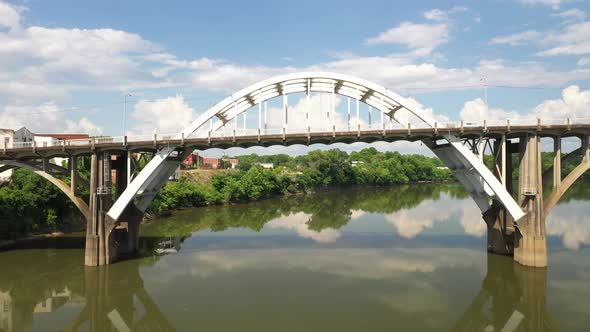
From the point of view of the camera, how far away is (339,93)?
3097 centimetres

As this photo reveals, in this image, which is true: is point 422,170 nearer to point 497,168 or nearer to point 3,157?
point 497,168

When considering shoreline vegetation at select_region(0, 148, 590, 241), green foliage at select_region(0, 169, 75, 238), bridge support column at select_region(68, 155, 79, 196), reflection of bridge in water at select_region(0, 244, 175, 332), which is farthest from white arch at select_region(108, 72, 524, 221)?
green foliage at select_region(0, 169, 75, 238)

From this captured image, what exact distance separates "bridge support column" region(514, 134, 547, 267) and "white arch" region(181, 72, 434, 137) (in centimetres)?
655

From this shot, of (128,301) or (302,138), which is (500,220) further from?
(128,301)

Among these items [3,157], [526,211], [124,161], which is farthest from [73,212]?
[526,211]

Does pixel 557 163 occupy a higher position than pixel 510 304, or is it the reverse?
pixel 557 163

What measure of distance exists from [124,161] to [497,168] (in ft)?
88.2

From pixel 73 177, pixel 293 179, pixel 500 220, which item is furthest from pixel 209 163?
pixel 500 220

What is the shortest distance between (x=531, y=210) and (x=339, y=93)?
15.2 meters

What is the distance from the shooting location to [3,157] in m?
29.6

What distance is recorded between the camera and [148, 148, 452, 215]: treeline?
59.2m

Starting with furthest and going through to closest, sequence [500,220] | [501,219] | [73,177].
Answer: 1. [500,220]
2. [501,219]
3. [73,177]

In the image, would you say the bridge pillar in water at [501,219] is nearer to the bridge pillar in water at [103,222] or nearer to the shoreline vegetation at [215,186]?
the shoreline vegetation at [215,186]

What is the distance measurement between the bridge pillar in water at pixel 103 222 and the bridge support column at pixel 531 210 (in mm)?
26449
